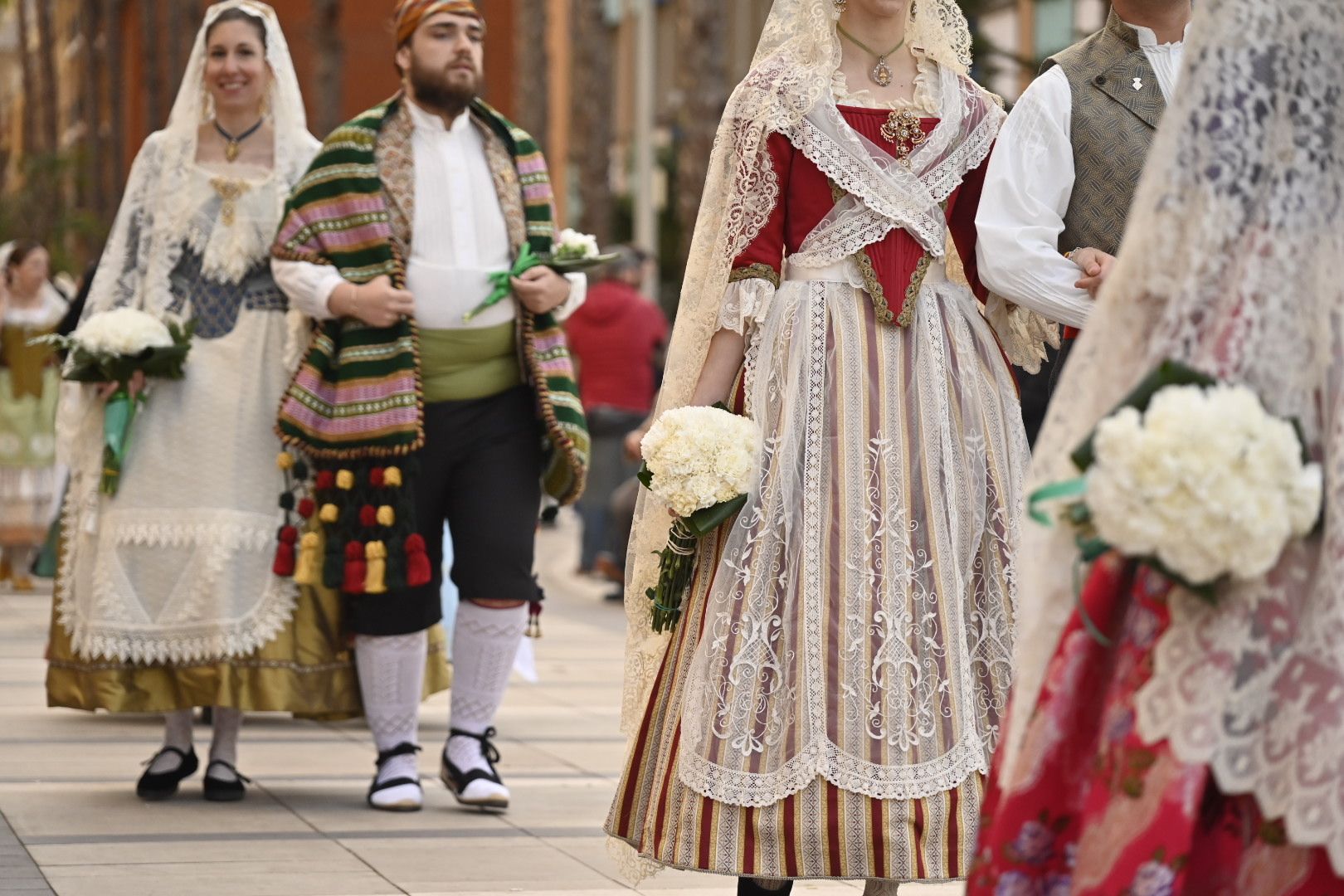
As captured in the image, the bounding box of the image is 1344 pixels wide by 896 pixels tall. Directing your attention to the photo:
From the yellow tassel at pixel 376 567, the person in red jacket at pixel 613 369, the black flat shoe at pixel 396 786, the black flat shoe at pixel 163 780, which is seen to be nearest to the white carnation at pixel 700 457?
the yellow tassel at pixel 376 567

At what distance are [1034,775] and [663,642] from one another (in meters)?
1.71

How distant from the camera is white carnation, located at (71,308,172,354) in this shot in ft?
18.4

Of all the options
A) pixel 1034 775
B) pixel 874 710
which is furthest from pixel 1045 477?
pixel 874 710

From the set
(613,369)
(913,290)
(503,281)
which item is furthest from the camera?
(613,369)

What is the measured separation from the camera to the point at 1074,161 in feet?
13.0

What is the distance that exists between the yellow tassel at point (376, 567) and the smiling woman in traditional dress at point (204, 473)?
12.7 inches

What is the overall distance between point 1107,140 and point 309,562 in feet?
8.49

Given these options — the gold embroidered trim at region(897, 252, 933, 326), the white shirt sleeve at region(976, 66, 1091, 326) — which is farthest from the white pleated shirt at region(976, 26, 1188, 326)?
the gold embroidered trim at region(897, 252, 933, 326)

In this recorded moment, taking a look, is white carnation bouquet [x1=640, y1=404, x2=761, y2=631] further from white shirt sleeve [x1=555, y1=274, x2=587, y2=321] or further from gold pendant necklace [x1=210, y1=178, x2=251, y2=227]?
gold pendant necklace [x1=210, y1=178, x2=251, y2=227]

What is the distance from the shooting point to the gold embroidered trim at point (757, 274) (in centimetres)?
411

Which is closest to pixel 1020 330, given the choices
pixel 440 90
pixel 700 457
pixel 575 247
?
pixel 700 457

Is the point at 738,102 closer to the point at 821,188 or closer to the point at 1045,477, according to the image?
the point at 821,188

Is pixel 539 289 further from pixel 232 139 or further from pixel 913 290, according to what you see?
pixel 913 290

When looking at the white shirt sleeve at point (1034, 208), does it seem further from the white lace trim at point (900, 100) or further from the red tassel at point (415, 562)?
the red tassel at point (415, 562)
